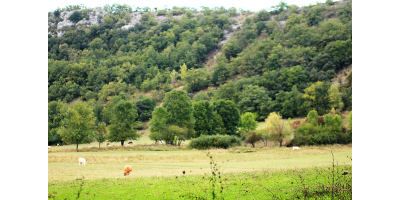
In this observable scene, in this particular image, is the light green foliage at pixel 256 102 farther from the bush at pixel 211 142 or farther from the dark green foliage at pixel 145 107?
the bush at pixel 211 142

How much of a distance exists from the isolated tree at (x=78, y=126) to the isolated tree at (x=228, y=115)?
2444 centimetres

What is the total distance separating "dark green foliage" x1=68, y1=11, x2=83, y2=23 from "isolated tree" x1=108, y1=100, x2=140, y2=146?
150 metres

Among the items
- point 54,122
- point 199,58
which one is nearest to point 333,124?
point 54,122

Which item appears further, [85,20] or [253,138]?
[85,20]

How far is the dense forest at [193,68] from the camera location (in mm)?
53525

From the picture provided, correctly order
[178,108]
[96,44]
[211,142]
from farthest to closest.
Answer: [96,44] → [178,108] → [211,142]

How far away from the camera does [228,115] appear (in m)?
55.2

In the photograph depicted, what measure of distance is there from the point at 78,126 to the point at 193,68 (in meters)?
93.7

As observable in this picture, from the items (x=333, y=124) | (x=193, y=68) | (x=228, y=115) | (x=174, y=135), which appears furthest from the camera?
(x=193, y=68)

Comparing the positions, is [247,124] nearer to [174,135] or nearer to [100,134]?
[174,135]
